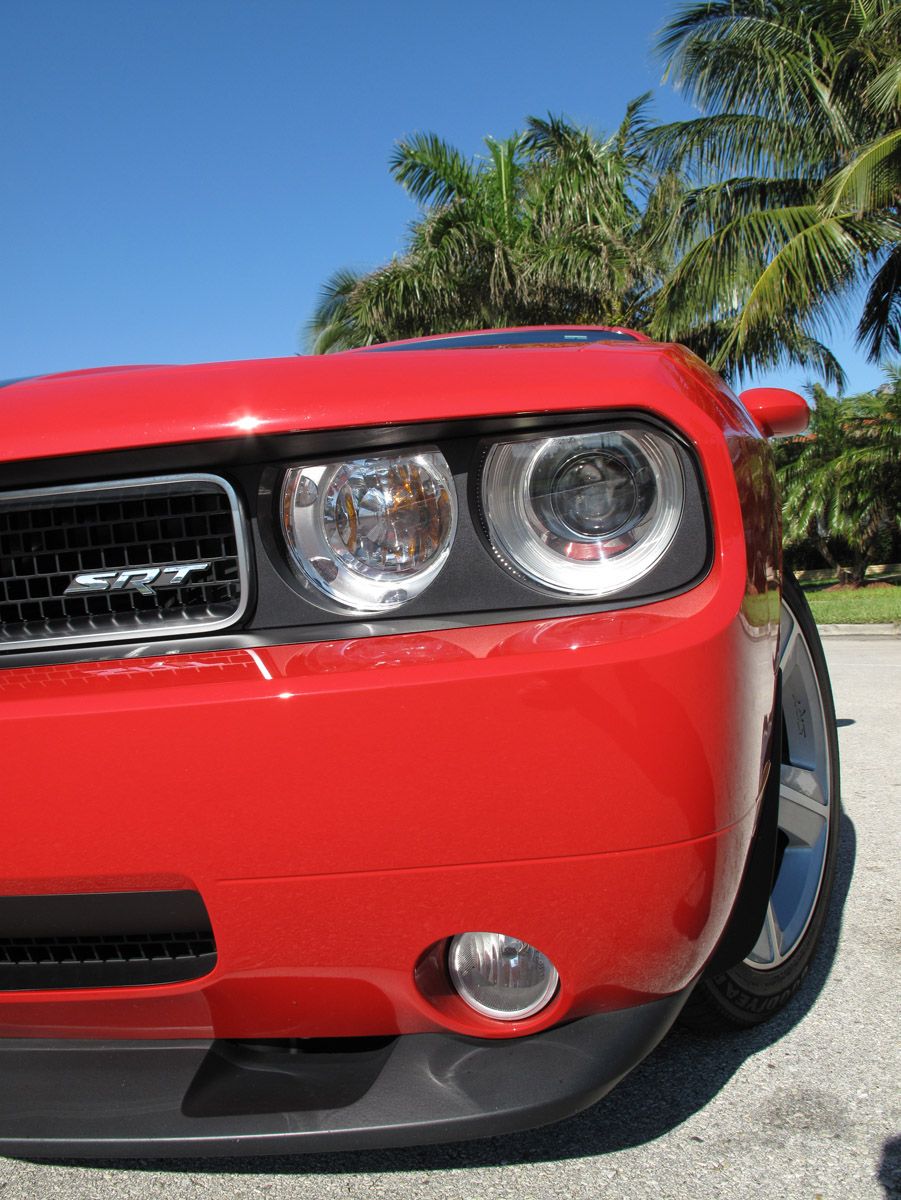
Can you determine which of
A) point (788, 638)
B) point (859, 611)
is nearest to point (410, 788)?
point (788, 638)

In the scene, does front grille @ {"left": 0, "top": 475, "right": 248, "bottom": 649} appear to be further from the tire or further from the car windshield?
the car windshield

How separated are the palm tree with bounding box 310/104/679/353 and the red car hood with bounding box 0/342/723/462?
47.5ft

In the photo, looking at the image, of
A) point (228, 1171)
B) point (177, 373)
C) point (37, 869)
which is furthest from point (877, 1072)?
point (177, 373)

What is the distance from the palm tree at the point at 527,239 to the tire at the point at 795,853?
1377cm

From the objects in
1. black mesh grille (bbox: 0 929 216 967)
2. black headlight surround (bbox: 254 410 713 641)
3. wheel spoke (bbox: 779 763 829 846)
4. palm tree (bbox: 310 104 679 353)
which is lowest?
wheel spoke (bbox: 779 763 829 846)

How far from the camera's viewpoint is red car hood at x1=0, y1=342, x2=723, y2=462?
1.16 m

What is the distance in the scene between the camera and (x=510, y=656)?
3.48 ft

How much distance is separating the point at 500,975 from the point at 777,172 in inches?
581

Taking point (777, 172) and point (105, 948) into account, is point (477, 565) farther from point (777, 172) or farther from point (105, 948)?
point (777, 172)

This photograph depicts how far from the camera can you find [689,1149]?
1395 millimetres

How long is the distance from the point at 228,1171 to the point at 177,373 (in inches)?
41.3

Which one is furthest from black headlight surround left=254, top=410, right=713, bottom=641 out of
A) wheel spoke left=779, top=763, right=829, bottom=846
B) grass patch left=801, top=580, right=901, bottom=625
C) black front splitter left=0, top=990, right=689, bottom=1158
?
grass patch left=801, top=580, right=901, bottom=625

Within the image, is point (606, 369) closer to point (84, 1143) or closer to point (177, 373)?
point (177, 373)

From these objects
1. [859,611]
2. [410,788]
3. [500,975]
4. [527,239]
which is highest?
[527,239]
